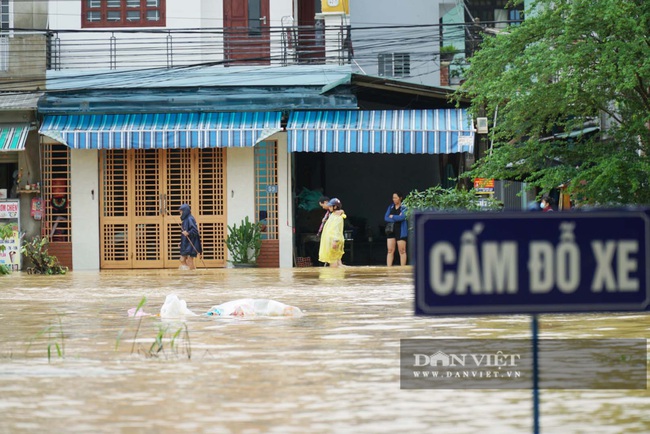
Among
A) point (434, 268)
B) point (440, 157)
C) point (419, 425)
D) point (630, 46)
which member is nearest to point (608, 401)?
point (419, 425)

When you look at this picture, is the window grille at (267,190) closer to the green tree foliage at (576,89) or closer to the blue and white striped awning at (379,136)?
the blue and white striped awning at (379,136)

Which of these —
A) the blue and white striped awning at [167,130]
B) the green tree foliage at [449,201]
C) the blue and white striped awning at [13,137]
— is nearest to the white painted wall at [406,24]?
the blue and white striped awning at [167,130]

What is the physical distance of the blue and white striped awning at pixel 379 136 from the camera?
2686cm

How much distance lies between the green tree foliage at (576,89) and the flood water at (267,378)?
692 cm

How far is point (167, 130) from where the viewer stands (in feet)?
89.3

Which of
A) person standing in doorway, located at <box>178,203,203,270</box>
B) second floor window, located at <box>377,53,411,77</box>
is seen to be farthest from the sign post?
second floor window, located at <box>377,53,411,77</box>

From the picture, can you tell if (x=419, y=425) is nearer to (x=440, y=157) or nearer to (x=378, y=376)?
(x=378, y=376)

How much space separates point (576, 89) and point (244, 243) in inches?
399

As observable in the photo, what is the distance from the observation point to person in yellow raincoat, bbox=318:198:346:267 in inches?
996

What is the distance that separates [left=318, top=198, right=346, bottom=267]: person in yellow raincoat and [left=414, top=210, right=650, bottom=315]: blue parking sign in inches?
818

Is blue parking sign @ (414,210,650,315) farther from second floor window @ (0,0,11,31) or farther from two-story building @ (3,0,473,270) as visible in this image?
second floor window @ (0,0,11,31)

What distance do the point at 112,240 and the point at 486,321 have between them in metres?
18.3

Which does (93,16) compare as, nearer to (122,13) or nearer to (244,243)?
(122,13)

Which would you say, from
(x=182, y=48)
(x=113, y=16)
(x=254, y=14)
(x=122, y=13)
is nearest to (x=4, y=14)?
(x=113, y=16)
